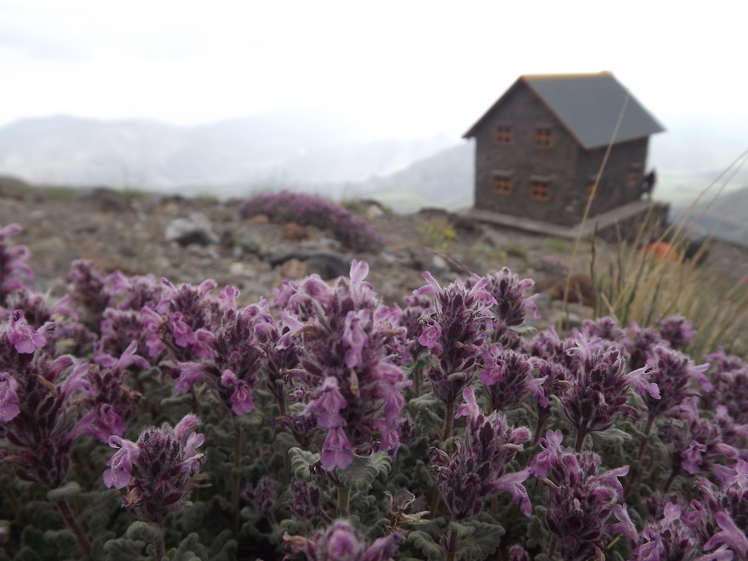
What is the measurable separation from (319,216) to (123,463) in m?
9.91

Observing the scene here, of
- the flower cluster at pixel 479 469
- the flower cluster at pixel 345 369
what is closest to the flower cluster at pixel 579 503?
the flower cluster at pixel 479 469

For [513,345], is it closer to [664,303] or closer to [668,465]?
[668,465]

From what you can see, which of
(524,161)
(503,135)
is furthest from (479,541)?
(503,135)

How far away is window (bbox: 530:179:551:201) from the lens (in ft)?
64.3

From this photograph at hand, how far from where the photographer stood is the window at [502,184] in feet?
68.0

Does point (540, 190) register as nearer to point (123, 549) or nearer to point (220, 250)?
point (220, 250)

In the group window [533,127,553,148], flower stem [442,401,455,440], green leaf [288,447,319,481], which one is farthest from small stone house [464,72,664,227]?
green leaf [288,447,319,481]

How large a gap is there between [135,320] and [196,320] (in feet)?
2.68

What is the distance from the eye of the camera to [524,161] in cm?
2006

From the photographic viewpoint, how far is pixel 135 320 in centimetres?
306

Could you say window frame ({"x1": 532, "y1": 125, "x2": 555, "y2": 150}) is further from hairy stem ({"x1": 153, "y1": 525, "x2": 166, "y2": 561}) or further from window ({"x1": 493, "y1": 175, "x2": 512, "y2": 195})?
hairy stem ({"x1": 153, "y1": 525, "x2": 166, "y2": 561})

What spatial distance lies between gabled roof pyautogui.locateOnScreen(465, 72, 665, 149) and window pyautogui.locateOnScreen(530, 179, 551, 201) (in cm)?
228

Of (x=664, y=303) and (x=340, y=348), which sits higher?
(x=340, y=348)

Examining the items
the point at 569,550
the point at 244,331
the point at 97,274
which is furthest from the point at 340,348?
the point at 97,274
